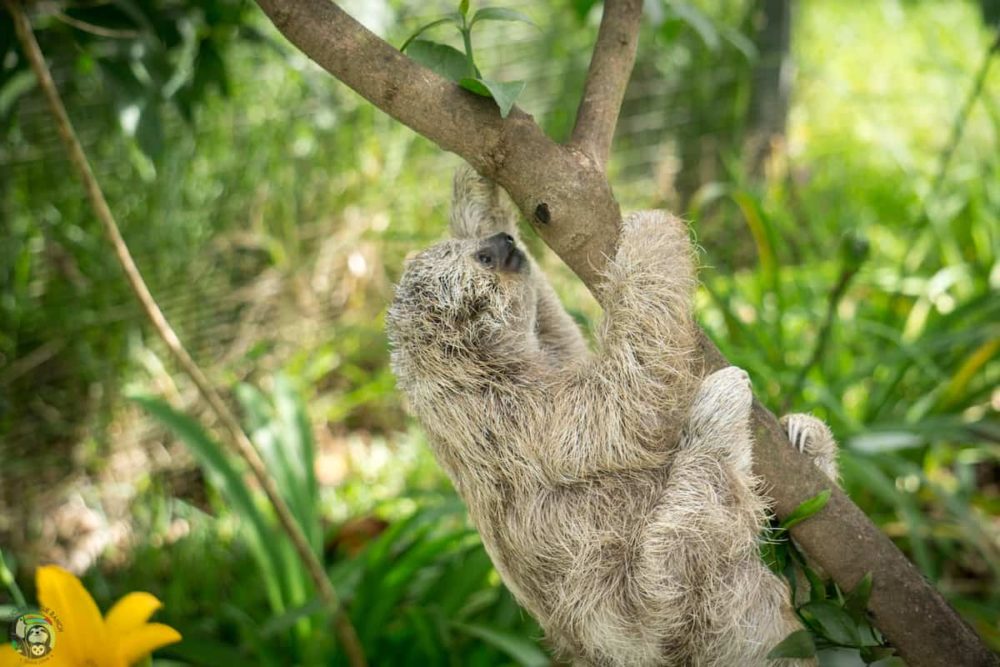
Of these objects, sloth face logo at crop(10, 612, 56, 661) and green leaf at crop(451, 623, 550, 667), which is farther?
green leaf at crop(451, 623, 550, 667)

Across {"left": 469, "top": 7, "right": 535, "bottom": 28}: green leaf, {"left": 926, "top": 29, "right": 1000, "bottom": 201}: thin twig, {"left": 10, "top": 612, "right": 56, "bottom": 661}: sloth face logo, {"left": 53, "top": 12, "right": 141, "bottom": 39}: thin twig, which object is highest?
{"left": 53, "top": 12, "right": 141, "bottom": 39}: thin twig

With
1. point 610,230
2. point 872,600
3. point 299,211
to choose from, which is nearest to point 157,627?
point 610,230

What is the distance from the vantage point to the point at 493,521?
2.40m

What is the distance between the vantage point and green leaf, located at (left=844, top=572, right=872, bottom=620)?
186 cm

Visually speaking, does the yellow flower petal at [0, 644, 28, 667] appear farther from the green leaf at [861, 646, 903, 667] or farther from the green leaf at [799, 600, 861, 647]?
the green leaf at [861, 646, 903, 667]

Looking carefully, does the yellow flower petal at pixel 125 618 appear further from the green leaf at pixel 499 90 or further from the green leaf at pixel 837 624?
the green leaf at pixel 837 624

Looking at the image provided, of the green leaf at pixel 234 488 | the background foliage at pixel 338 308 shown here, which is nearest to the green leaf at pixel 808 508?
the background foliage at pixel 338 308

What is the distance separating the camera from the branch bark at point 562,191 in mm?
1885

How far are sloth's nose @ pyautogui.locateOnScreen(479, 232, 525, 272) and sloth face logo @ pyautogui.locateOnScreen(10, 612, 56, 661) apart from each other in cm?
144

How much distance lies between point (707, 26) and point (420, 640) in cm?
251

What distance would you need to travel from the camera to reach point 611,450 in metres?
2.26

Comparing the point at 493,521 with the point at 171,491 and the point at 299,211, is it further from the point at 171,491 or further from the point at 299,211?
the point at 299,211

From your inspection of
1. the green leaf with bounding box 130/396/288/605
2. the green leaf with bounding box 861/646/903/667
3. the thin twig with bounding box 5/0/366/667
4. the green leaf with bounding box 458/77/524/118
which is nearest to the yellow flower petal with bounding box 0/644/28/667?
the thin twig with bounding box 5/0/366/667

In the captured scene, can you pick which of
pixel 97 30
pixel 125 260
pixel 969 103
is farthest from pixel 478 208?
pixel 969 103
